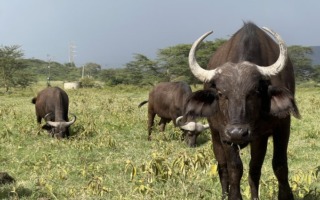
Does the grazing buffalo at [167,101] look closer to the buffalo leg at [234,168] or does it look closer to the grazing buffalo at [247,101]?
the grazing buffalo at [247,101]

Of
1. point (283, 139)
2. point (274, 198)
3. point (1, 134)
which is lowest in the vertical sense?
point (1, 134)

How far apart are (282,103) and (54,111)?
8941mm

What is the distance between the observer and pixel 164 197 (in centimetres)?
399

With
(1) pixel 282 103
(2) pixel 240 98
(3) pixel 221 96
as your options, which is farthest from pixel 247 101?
(1) pixel 282 103

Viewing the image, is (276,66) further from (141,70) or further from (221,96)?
(141,70)

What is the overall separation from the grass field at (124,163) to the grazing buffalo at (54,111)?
341mm

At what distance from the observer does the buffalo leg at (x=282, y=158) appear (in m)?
3.96

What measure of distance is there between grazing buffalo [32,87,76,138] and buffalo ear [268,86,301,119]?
7.33 m

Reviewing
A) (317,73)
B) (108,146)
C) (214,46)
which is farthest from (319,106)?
(317,73)

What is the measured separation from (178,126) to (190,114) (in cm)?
614

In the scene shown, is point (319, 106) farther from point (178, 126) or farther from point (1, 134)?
point (1, 134)

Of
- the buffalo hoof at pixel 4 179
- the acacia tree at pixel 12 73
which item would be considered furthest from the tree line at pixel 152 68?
the buffalo hoof at pixel 4 179

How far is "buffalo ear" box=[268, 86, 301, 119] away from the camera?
11.3ft

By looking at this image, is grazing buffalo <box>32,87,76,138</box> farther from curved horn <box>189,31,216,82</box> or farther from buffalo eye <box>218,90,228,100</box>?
buffalo eye <box>218,90,228,100</box>
